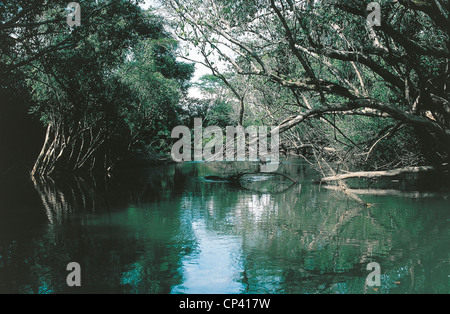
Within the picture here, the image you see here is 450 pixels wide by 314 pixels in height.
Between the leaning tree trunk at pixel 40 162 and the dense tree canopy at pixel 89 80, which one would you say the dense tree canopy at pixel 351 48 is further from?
the leaning tree trunk at pixel 40 162

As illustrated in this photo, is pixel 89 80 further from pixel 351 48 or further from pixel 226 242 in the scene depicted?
pixel 226 242

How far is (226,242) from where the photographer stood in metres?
8.62

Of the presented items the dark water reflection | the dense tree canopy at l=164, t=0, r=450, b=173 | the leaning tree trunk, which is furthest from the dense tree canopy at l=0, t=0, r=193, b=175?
the dark water reflection

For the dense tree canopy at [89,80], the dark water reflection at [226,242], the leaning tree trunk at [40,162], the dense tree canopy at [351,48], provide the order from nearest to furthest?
1. the dark water reflection at [226,242]
2. the dense tree canopy at [351,48]
3. the dense tree canopy at [89,80]
4. the leaning tree trunk at [40,162]

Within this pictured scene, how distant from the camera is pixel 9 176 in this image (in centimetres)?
2345

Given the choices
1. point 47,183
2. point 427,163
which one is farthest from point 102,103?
point 427,163

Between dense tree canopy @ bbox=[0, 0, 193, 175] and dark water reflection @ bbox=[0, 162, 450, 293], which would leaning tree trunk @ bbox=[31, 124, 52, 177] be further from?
dark water reflection @ bbox=[0, 162, 450, 293]

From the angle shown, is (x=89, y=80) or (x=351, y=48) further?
(x=89, y=80)

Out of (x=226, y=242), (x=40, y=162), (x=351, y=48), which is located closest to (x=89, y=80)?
(x=40, y=162)

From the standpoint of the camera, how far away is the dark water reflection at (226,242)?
6293 millimetres

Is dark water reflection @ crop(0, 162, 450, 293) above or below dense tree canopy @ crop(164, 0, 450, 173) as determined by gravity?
below

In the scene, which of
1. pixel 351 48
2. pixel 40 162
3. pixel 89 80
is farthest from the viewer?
pixel 40 162

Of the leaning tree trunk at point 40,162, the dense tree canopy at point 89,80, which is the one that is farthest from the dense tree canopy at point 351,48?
the leaning tree trunk at point 40,162

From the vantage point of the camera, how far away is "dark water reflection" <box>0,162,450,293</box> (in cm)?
629
